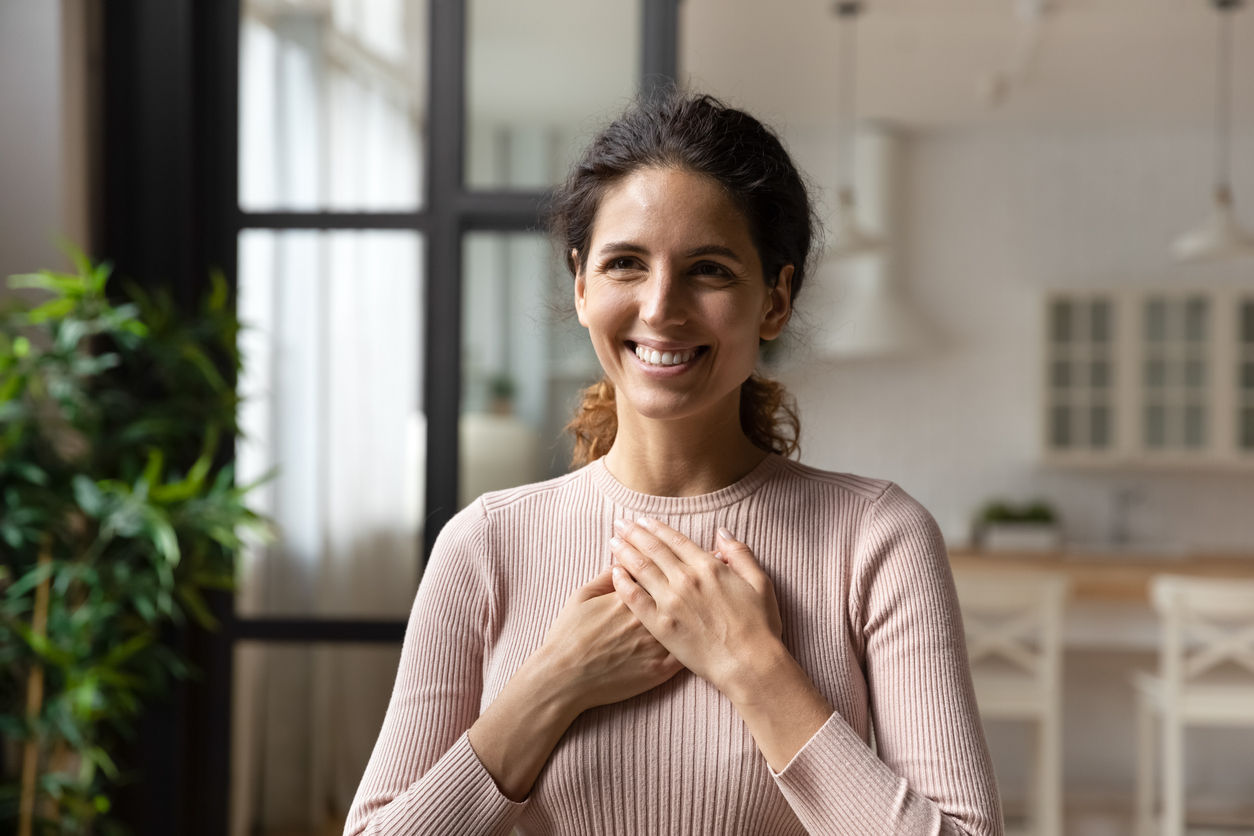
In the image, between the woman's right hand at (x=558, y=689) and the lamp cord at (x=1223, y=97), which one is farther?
the lamp cord at (x=1223, y=97)

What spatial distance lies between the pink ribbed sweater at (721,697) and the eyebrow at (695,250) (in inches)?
9.9

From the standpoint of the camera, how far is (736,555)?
3.75 ft

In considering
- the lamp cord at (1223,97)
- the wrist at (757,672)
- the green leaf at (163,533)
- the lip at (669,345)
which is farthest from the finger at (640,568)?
the lamp cord at (1223,97)

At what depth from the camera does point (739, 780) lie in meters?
1.10

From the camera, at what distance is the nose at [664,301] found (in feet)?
3.48

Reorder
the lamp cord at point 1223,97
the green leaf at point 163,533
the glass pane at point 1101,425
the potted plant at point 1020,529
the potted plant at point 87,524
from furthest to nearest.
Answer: the glass pane at point 1101,425, the potted plant at point 1020,529, the lamp cord at point 1223,97, the potted plant at point 87,524, the green leaf at point 163,533

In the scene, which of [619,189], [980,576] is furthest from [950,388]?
[619,189]

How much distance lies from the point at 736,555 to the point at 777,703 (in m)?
0.16

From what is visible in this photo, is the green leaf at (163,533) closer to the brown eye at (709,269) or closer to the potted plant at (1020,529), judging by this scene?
the brown eye at (709,269)

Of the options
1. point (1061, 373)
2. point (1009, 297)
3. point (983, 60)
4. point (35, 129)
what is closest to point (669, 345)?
point (35, 129)

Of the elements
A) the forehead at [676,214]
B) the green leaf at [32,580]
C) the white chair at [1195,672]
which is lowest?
the white chair at [1195,672]

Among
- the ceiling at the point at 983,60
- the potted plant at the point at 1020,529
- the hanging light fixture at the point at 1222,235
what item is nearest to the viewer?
the hanging light fixture at the point at 1222,235

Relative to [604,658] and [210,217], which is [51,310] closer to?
[210,217]

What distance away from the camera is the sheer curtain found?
272 centimetres
